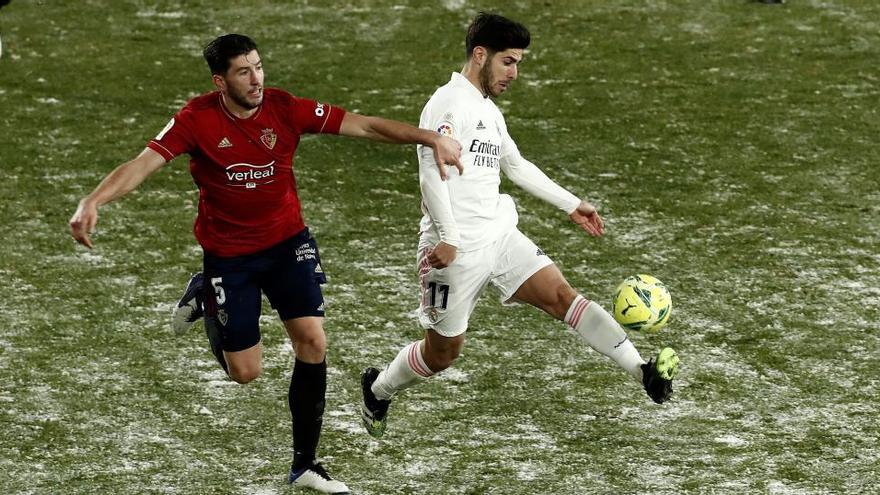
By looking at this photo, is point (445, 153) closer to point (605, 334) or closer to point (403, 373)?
point (605, 334)

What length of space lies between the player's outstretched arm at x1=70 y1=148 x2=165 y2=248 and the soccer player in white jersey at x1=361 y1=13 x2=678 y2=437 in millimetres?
1290

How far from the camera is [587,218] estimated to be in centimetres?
A: 774

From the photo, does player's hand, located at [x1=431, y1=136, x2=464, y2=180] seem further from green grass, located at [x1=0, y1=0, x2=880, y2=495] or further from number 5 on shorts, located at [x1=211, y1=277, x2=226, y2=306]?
green grass, located at [x1=0, y1=0, x2=880, y2=495]

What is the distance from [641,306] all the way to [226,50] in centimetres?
244

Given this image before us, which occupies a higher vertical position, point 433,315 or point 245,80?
point 245,80

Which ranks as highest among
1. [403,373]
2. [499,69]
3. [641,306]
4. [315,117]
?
[499,69]

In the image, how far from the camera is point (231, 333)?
745 cm

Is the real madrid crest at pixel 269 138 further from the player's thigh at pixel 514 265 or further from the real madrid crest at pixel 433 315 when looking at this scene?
the player's thigh at pixel 514 265

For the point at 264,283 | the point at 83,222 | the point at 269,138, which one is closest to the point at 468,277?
the point at 264,283

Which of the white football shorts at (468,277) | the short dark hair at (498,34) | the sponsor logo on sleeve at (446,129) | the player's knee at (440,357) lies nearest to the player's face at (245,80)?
the sponsor logo on sleeve at (446,129)

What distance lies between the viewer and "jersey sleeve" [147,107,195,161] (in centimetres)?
682

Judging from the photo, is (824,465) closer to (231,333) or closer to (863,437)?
(863,437)

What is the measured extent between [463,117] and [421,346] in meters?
1.20

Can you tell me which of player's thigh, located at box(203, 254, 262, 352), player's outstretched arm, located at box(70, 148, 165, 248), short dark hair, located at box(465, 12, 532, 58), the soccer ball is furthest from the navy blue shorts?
the soccer ball
